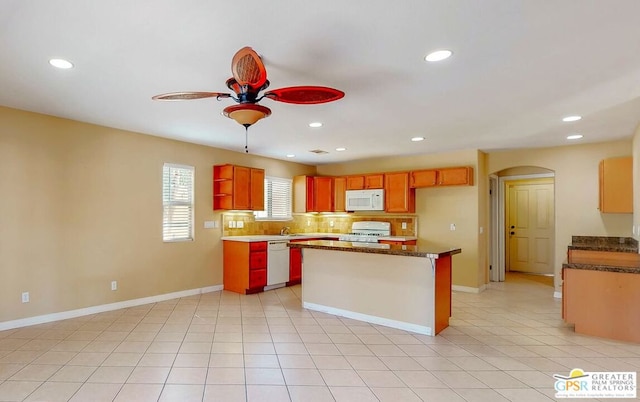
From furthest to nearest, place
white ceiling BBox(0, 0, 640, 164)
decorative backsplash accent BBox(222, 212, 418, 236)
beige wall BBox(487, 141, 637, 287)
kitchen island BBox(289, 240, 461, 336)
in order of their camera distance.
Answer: decorative backsplash accent BBox(222, 212, 418, 236), beige wall BBox(487, 141, 637, 287), kitchen island BBox(289, 240, 461, 336), white ceiling BBox(0, 0, 640, 164)

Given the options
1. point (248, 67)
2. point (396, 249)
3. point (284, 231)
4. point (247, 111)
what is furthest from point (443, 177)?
point (248, 67)

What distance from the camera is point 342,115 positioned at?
4051 millimetres

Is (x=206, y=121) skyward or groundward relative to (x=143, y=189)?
skyward

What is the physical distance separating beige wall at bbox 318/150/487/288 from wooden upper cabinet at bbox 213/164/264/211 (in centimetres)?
280

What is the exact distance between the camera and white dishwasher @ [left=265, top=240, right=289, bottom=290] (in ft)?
19.6

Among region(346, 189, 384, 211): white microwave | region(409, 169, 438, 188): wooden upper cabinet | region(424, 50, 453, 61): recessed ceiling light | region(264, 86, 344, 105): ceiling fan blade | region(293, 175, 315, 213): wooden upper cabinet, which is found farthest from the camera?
region(293, 175, 315, 213): wooden upper cabinet

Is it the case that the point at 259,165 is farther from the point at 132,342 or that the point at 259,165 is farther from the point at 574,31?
the point at 574,31

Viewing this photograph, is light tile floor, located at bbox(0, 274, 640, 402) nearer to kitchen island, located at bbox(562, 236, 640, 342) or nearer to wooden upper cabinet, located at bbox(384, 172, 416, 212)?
kitchen island, located at bbox(562, 236, 640, 342)

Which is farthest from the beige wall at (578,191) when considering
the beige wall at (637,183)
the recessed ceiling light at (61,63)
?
the recessed ceiling light at (61,63)

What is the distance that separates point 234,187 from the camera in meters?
5.86

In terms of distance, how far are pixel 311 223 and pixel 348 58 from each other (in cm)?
548

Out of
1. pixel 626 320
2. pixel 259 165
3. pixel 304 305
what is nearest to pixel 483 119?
pixel 626 320

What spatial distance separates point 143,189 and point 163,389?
320cm

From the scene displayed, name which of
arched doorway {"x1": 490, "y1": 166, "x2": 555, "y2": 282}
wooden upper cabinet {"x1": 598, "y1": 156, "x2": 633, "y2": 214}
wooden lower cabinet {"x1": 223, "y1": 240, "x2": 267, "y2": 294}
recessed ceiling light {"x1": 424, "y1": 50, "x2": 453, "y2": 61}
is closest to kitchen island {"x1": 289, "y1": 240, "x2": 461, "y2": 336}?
wooden lower cabinet {"x1": 223, "y1": 240, "x2": 267, "y2": 294}
